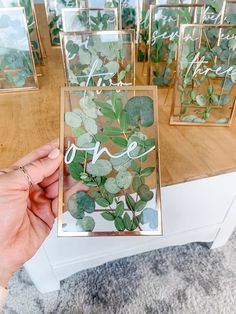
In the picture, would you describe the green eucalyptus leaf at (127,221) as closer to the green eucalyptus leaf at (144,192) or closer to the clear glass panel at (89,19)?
the green eucalyptus leaf at (144,192)

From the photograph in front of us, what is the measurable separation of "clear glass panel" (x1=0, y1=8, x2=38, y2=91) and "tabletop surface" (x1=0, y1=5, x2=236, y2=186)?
0.03m

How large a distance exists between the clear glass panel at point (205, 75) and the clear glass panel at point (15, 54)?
1.32 ft

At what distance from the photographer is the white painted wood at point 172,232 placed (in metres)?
0.75

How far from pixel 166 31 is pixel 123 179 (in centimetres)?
49

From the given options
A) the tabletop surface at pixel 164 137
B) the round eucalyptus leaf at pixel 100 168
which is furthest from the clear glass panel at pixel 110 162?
the tabletop surface at pixel 164 137

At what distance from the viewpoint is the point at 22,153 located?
0.67 meters

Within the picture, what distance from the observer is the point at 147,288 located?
984 millimetres

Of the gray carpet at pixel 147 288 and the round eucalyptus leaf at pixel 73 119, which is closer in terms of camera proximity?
the round eucalyptus leaf at pixel 73 119

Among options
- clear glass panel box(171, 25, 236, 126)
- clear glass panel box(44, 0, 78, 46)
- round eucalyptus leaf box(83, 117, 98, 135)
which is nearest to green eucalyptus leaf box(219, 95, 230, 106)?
clear glass panel box(171, 25, 236, 126)

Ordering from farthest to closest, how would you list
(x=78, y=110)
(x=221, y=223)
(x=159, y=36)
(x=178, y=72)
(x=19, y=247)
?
(x=221, y=223) < (x=159, y=36) < (x=178, y=72) < (x=19, y=247) < (x=78, y=110)

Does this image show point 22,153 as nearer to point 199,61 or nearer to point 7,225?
point 7,225

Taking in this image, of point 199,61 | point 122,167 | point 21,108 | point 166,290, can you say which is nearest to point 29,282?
point 166,290

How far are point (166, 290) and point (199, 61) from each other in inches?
28.6

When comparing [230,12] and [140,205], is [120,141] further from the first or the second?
[230,12]
